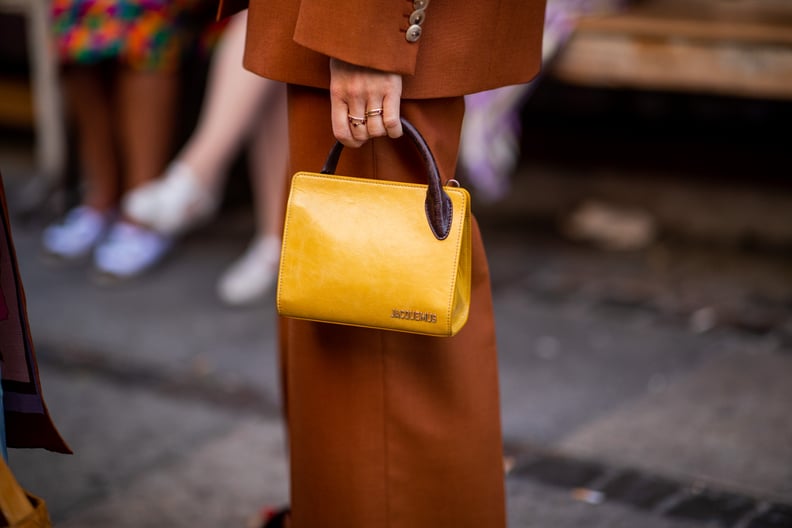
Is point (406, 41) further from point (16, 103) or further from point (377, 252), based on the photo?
point (16, 103)

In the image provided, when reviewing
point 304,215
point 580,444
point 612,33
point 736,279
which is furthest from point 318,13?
point 736,279

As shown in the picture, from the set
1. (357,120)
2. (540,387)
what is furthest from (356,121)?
(540,387)

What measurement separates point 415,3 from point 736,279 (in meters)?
2.37

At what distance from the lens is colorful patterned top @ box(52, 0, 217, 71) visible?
3.48m

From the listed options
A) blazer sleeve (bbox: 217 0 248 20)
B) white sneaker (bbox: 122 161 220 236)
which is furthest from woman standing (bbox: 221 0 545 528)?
white sneaker (bbox: 122 161 220 236)

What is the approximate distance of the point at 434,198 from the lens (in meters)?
1.34

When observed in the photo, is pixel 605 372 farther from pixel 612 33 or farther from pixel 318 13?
pixel 318 13

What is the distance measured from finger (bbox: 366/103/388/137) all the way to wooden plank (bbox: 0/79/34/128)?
4.19 m

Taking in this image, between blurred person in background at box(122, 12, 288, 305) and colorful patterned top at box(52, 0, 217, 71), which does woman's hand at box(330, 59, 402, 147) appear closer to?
blurred person in background at box(122, 12, 288, 305)

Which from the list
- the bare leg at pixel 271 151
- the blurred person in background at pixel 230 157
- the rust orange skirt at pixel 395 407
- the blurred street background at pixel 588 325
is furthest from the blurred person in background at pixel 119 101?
the rust orange skirt at pixel 395 407

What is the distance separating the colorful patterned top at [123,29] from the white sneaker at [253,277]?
0.76 meters

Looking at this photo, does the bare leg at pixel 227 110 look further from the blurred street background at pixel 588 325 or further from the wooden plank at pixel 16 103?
the wooden plank at pixel 16 103

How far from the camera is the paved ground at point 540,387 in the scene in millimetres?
2088

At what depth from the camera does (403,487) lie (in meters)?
1.53
